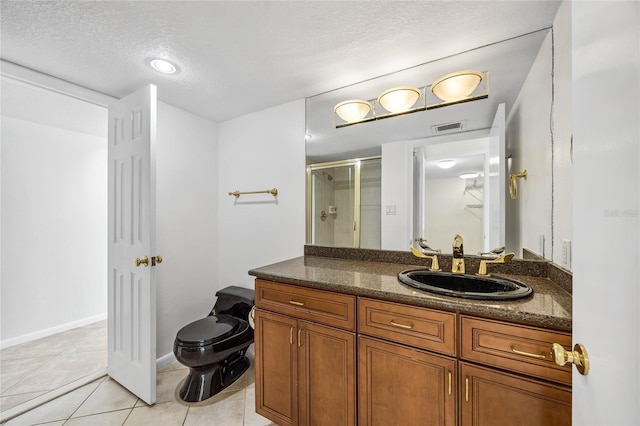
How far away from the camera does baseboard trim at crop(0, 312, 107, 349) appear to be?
2357 millimetres

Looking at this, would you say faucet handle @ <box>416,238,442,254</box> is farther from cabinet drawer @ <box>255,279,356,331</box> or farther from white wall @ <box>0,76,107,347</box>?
white wall @ <box>0,76,107,347</box>

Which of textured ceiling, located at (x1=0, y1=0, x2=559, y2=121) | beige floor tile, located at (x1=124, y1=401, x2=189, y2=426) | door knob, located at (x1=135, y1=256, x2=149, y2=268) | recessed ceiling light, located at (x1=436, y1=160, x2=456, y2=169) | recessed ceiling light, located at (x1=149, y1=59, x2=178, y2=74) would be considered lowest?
beige floor tile, located at (x1=124, y1=401, x2=189, y2=426)

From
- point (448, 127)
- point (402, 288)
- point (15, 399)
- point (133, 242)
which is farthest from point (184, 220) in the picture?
point (448, 127)

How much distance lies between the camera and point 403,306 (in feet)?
3.51

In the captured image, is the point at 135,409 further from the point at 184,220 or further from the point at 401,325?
the point at 401,325

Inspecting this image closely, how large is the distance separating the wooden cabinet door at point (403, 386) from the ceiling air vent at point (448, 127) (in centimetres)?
128

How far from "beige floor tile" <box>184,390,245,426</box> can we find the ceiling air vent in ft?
7.28

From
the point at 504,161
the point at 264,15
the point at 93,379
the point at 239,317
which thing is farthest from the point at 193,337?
the point at 504,161

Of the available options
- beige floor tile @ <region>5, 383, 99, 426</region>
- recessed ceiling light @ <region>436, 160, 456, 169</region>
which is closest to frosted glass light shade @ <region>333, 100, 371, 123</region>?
recessed ceiling light @ <region>436, 160, 456, 169</region>

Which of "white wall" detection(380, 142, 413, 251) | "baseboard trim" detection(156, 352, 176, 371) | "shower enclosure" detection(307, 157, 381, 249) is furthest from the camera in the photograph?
"baseboard trim" detection(156, 352, 176, 371)

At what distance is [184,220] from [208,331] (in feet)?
3.39

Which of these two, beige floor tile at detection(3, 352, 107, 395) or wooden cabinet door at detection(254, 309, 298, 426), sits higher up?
wooden cabinet door at detection(254, 309, 298, 426)

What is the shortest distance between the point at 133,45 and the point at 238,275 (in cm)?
190

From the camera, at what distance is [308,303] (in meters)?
1.31
